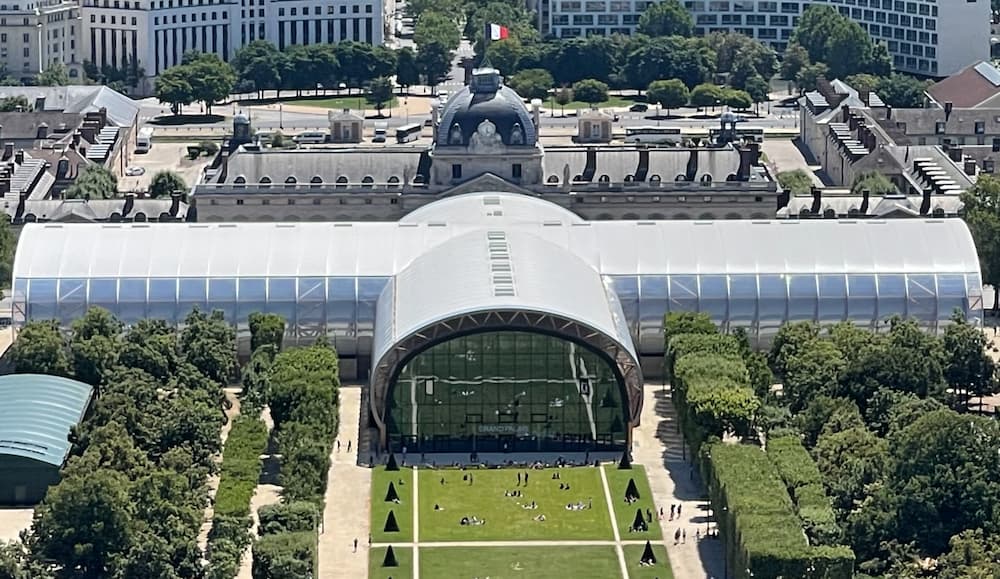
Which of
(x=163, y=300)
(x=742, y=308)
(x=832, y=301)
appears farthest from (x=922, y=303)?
(x=163, y=300)

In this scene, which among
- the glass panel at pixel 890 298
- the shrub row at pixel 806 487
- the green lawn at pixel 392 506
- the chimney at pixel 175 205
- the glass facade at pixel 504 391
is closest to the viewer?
the shrub row at pixel 806 487

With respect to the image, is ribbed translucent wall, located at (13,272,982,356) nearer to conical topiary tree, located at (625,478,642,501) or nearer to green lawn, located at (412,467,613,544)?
green lawn, located at (412,467,613,544)

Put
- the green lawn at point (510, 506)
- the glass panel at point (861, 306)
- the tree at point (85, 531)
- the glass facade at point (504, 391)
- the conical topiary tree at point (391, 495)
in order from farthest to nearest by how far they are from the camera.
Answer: the glass panel at point (861, 306)
the glass facade at point (504, 391)
the conical topiary tree at point (391, 495)
the green lawn at point (510, 506)
the tree at point (85, 531)

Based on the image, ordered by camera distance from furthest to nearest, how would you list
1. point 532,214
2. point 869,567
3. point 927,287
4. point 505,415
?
point 532,214
point 927,287
point 505,415
point 869,567

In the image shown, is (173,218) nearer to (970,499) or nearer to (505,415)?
(505,415)

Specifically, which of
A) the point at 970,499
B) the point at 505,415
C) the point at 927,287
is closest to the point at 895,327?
the point at 927,287

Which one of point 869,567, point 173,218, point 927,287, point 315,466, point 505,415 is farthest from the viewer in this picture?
point 173,218

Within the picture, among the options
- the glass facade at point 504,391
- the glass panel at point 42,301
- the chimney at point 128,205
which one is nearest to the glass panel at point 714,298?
the glass facade at point 504,391

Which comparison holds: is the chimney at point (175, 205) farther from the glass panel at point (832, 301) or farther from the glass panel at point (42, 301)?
the glass panel at point (832, 301)
